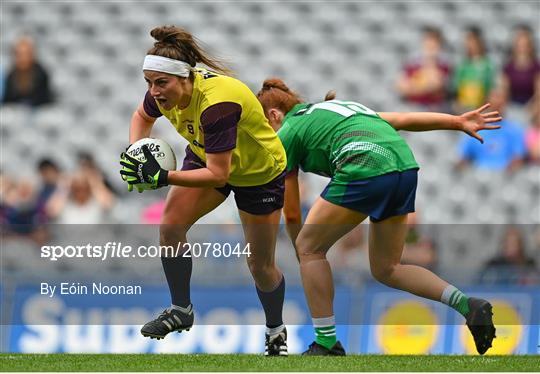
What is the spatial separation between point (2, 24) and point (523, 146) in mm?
5614

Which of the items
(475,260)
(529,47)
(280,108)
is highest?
(529,47)

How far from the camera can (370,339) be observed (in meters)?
8.20

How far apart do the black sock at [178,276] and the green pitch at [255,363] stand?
0.32 meters

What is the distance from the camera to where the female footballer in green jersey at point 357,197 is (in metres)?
6.00

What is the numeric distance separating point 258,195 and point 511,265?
10.3 feet

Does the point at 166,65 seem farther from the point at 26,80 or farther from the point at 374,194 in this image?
the point at 26,80

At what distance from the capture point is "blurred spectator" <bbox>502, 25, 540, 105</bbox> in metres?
11.3

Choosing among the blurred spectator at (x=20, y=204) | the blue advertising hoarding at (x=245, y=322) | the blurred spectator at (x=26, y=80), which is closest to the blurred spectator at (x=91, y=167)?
the blurred spectator at (x=20, y=204)

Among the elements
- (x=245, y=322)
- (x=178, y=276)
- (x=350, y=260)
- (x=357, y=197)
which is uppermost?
(x=357, y=197)

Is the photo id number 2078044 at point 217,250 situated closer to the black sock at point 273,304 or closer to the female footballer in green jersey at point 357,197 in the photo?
the black sock at point 273,304

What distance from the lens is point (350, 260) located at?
8445mm

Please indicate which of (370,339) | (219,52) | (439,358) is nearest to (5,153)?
(219,52)

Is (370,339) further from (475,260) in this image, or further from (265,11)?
(265,11)

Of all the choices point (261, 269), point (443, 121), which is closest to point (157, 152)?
point (261, 269)
